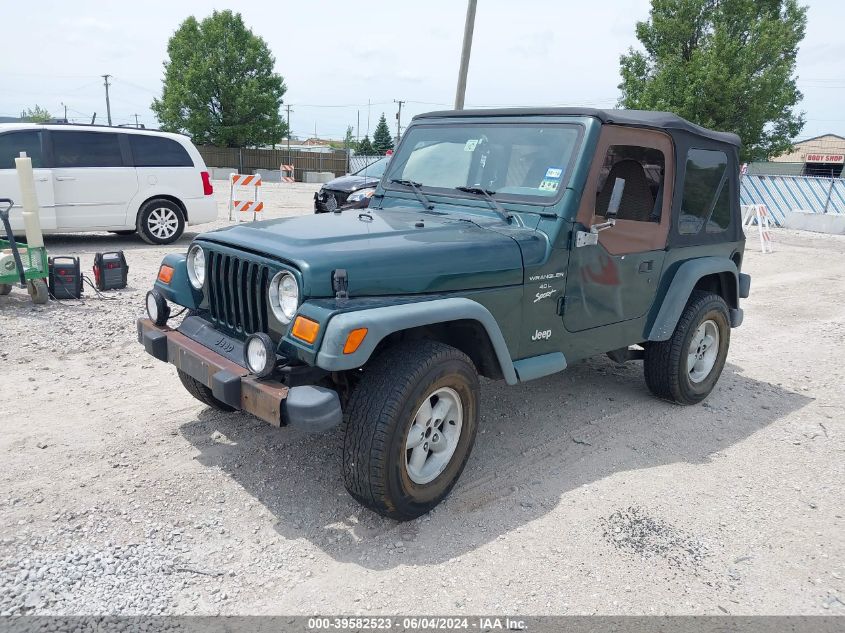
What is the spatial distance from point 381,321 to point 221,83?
38417 mm

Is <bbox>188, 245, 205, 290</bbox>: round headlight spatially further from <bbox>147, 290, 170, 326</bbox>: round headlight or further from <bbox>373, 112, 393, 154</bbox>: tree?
<bbox>373, 112, 393, 154</bbox>: tree

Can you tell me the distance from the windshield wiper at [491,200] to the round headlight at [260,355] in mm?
1667

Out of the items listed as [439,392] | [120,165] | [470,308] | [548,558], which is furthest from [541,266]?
[120,165]

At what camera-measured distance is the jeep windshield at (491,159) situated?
399 cm

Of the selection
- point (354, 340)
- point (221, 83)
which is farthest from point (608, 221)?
point (221, 83)

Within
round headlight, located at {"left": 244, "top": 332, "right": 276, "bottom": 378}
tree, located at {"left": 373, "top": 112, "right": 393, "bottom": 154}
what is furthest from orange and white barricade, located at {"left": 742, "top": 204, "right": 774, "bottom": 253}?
tree, located at {"left": 373, "top": 112, "right": 393, "bottom": 154}

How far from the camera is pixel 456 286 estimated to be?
3.46m

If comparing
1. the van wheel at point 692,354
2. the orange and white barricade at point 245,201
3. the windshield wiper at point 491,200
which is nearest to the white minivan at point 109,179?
the orange and white barricade at point 245,201

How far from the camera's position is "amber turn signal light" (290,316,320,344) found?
9.63 feet

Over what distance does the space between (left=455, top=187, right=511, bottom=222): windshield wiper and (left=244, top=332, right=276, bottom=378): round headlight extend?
1.67 meters

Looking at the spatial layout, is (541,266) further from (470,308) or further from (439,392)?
(439,392)

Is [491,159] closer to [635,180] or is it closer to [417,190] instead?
[417,190]

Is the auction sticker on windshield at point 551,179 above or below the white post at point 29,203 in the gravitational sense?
above

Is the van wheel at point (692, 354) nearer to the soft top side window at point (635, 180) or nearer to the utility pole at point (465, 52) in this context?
the soft top side window at point (635, 180)
